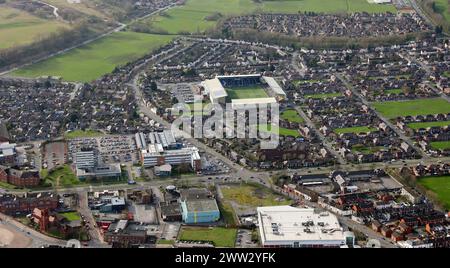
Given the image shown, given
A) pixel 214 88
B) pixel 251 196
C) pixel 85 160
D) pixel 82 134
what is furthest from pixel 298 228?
pixel 214 88

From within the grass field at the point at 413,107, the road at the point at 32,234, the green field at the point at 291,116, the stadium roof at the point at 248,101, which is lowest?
the road at the point at 32,234

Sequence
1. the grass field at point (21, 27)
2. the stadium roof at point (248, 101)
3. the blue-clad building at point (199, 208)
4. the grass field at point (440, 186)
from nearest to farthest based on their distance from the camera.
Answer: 1. the blue-clad building at point (199, 208)
2. the grass field at point (440, 186)
3. the stadium roof at point (248, 101)
4. the grass field at point (21, 27)

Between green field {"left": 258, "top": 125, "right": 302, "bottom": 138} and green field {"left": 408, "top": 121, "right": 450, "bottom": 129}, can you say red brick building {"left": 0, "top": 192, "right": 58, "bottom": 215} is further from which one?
green field {"left": 408, "top": 121, "right": 450, "bottom": 129}

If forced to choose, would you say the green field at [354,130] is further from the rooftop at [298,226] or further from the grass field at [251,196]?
the rooftop at [298,226]

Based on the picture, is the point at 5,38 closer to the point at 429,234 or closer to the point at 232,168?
the point at 232,168

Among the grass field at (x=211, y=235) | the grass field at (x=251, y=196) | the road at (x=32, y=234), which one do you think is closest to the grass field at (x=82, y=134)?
the road at (x=32, y=234)
